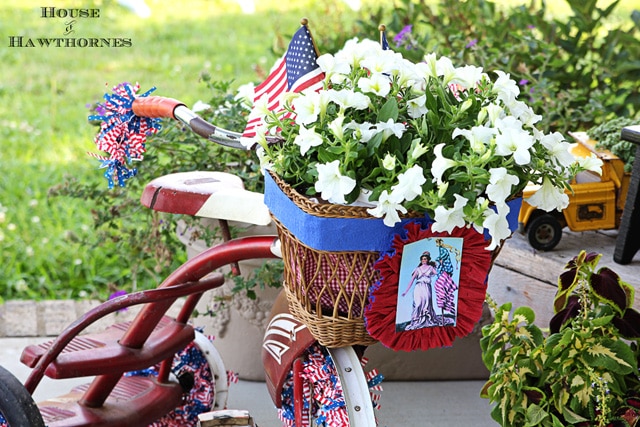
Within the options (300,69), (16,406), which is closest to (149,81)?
(16,406)

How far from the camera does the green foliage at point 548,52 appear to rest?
10.3 feet

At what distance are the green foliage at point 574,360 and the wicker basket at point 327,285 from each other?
15.7 inches

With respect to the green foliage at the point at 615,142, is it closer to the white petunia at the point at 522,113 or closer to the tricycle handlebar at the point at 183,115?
the white petunia at the point at 522,113

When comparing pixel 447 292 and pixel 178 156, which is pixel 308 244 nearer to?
pixel 447 292

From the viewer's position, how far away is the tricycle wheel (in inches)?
76.2

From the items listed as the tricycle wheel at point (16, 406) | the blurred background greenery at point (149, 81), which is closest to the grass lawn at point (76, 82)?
the blurred background greenery at point (149, 81)

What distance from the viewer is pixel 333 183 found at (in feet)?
4.85

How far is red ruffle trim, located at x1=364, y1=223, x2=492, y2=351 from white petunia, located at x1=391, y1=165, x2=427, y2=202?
0.13 m

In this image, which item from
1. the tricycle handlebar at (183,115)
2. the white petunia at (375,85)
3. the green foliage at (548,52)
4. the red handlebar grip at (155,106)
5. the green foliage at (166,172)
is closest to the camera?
the white petunia at (375,85)

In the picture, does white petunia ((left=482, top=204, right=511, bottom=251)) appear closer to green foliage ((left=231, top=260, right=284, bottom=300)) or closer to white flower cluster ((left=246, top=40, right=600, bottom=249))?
white flower cluster ((left=246, top=40, right=600, bottom=249))

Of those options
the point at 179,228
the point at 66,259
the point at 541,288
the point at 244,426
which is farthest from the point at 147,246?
the point at 541,288

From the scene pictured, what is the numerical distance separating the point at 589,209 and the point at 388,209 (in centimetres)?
120

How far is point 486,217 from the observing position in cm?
147

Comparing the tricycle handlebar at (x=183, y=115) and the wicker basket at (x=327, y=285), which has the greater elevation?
the tricycle handlebar at (x=183, y=115)
